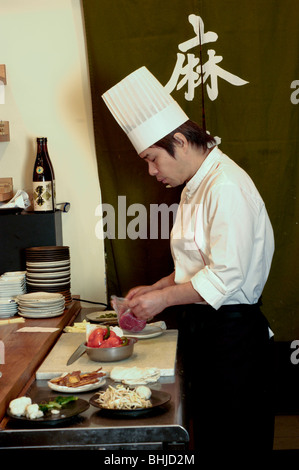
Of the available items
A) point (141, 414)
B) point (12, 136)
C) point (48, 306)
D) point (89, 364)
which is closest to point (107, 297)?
point (48, 306)

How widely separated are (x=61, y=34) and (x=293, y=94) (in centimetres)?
136

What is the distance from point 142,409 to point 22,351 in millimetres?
746

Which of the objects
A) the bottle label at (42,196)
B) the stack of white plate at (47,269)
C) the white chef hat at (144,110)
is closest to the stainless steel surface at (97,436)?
the white chef hat at (144,110)

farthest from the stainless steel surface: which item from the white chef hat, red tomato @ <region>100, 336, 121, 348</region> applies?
the white chef hat

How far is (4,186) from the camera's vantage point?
3.57 metres

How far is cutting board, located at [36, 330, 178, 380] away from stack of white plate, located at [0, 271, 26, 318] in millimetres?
474

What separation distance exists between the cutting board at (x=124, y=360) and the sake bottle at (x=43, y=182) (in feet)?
3.33

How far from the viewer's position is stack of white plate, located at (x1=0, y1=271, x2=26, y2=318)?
9.93 ft

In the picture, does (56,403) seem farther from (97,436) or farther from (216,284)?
(216,284)

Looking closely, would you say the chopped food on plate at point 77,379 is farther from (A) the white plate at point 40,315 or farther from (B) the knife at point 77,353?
(A) the white plate at point 40,315

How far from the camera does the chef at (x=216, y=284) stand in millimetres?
2197

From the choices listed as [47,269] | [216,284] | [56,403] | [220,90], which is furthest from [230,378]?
[220,90]

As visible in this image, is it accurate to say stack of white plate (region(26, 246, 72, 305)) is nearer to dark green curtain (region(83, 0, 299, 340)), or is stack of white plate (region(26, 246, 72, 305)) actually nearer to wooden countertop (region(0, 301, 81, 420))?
wooden countertop (region(0, 301, 81, 420))

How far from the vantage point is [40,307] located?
9.77 ft
